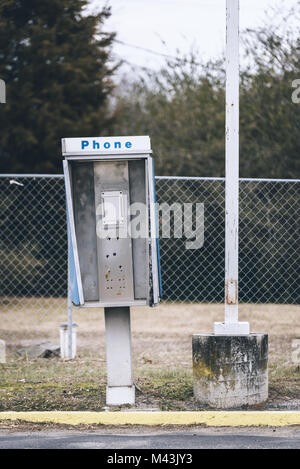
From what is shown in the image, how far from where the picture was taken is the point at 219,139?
49.5 ft

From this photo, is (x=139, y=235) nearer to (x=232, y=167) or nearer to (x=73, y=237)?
(x=73, y=237)

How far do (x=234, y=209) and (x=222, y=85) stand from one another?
975 cm

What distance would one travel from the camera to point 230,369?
6219 mm

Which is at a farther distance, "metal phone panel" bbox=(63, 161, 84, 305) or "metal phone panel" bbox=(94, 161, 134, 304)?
"metal phone panel" bbox=(94, 161, 134, 304)

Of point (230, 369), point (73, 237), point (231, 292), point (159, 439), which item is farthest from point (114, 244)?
point (159, 439)

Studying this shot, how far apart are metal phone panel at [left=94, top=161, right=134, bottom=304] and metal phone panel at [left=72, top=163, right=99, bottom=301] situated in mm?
63

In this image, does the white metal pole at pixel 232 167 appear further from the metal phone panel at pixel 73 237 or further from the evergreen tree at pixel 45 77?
the evergreen tree at pixel 45 77

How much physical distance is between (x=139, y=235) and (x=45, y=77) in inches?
358

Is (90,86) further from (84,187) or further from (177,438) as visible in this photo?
(177,438)

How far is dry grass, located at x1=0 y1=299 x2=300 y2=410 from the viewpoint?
670 centimetres

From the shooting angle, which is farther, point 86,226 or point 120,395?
point 86,226

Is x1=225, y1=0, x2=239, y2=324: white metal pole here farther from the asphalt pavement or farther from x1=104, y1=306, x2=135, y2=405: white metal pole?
the asphalt pavement

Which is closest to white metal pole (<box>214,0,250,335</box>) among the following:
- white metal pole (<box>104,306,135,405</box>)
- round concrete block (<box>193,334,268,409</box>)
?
round concrete block (<box>193,334,268,409</box>)

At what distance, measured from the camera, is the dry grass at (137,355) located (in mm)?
6695
